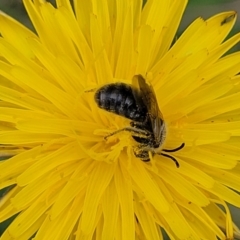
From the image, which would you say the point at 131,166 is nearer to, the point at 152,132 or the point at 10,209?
the point at 152,132

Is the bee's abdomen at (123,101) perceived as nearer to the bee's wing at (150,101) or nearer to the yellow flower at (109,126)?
the bee's wing at (150,101)

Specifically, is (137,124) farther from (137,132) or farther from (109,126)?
(109,126)

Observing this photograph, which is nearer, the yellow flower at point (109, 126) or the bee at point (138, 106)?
the bee at point (138, 106)

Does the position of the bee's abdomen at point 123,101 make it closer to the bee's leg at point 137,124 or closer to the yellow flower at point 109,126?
the bee's leg at point 137,124

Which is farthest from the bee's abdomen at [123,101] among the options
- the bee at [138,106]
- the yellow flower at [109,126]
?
the yellow flower at [109,126]

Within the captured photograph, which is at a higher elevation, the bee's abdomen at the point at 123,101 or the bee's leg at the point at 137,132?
the bee's abdomen at the point at 123,101

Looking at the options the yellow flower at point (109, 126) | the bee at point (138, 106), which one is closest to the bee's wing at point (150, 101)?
the bee at point (138, 106)

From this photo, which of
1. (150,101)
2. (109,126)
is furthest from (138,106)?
(109,126)

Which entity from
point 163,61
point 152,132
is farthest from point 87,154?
point 163,61
